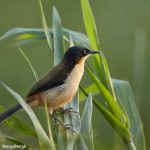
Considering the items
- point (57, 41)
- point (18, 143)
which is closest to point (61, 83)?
point (57, 41)

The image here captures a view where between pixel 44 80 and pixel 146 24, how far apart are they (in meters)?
4.54

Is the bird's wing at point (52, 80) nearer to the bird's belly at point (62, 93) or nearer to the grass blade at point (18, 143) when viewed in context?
the bird's belly at point (62, 93)

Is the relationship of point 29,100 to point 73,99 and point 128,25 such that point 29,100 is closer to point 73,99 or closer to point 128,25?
point 73,99

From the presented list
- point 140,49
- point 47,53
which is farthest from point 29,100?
point 47,53

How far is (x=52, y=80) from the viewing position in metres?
5.97

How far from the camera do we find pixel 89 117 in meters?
5.22

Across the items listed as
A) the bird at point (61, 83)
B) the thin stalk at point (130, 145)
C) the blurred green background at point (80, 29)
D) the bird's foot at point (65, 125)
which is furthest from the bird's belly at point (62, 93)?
the blurred green background at point (80, 29)

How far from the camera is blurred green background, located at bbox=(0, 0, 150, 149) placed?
8938 millimetres

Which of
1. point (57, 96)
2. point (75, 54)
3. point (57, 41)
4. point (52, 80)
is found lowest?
point (57, 96)

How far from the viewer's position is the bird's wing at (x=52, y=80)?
5727 mm

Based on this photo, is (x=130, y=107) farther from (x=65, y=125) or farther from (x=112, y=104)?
(x=65, y=125)

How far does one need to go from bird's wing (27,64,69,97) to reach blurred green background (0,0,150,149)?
2.15m

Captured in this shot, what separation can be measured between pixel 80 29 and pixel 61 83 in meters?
4.14

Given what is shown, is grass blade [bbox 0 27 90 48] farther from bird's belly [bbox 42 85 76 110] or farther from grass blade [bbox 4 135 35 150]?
grass blade [bbox 4 135 35 150]
